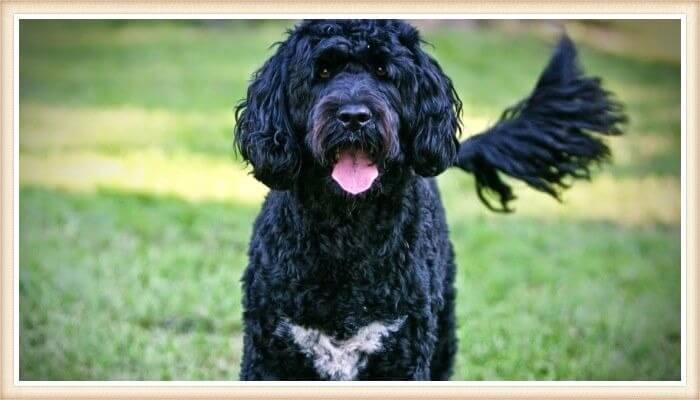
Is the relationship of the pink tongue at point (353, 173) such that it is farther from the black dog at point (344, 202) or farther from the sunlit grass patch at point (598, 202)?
the sunlit grass patch at point (598, 202)

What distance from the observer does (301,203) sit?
5215mm

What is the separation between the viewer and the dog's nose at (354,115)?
4.73 meters

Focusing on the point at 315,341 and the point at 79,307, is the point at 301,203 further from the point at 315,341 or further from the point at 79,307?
the point at 79,307

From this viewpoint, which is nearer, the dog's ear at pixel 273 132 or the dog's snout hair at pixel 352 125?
the dog's snout hair at pixel 352 125

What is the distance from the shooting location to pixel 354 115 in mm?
4746

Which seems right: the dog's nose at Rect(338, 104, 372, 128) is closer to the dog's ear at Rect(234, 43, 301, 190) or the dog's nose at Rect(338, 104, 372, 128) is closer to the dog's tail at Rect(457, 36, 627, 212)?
the dog's ear at Rect(234, 43, 301, 190)

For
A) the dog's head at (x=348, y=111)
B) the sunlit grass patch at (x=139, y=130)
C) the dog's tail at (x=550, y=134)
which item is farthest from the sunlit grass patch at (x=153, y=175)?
the dog's head at (x=348, y=111)

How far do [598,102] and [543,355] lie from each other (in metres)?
1.56

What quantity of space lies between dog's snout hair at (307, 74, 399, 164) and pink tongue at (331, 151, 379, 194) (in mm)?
67

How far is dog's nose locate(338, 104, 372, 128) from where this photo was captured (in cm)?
473

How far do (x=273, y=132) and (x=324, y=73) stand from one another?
36 cm

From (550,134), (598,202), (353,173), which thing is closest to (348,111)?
(353,173)

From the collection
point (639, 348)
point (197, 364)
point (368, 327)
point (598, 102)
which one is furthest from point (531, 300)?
point (368, 327)

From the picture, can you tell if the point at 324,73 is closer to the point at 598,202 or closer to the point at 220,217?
the point at 220,217
